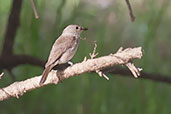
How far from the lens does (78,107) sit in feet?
8.49

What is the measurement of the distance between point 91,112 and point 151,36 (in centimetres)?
45

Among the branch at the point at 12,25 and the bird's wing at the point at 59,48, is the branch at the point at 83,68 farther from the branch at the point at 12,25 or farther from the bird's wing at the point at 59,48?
the branch at the point at 12,25

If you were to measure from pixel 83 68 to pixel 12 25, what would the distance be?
0.97 m

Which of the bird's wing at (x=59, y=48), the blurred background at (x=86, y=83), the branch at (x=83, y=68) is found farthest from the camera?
the blurred background at (x=86, y=83)

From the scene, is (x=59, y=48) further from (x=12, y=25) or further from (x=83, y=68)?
(x=12, y=25)

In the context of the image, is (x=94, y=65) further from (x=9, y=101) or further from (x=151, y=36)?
(x=9, y=101)

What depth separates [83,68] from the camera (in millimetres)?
1442

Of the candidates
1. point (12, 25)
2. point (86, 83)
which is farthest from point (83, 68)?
point (86, 83)

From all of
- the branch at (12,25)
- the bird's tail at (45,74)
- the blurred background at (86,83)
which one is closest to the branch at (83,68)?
the bird's tail at (45,74)

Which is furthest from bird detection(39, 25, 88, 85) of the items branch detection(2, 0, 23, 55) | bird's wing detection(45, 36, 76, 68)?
branch detection(2, 0, 23, 55)

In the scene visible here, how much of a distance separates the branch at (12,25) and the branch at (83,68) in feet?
2.39

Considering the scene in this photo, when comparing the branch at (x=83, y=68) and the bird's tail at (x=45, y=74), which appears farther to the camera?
the bird's tail at (x=45, y=74)

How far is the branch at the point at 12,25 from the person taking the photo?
2.29 meters

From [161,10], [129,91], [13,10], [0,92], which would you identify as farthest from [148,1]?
[0,92]
